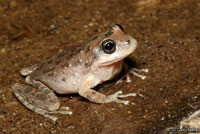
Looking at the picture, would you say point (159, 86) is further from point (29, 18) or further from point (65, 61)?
point (29, 18)

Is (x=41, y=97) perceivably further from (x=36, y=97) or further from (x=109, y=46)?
(x=109, y=46)

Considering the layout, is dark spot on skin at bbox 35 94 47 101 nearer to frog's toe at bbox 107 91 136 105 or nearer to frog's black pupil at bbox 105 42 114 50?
frog's toe at bbox 107 91 136 105

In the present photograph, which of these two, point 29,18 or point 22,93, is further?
point 29,18

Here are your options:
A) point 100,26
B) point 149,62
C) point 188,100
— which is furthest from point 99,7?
point 188,100

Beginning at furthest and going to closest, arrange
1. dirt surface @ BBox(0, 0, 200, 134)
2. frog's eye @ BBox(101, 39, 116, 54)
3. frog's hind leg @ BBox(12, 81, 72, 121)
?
frog's hind leg @ BBox(12, 81, 72, 121), frog's eye @ BBox(101, 39, 116, 54), dirt surface @ BBox(0, 0, 200, 134)

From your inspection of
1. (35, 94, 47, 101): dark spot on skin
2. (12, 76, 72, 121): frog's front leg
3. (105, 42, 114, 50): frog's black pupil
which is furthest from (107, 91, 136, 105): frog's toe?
(35, 94, 47, 101): dark spot on skin

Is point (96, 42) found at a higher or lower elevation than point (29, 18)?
higher

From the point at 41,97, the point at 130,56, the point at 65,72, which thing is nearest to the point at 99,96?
the point at 65,72
